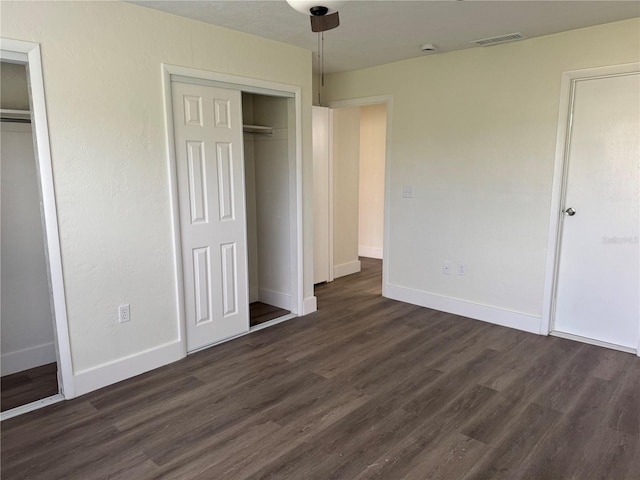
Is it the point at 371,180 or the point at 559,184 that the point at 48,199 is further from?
the point at 371,180

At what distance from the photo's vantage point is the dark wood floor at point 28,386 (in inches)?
108

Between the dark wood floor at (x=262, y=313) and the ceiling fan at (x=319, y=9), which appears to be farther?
the dark wood floor at (x=262, y=313)

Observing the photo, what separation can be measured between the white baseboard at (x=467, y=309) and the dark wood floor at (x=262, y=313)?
126 cm

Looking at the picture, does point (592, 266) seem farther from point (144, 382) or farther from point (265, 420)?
point (144, 382)

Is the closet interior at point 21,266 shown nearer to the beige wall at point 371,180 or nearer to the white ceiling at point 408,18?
the white ceiling at point 408,18

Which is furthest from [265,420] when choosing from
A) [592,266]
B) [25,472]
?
[592,266]

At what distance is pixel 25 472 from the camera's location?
2096mm

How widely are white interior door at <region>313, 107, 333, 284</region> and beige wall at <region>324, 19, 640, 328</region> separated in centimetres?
59

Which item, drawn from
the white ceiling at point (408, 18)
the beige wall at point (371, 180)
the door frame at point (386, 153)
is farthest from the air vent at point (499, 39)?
the beige wall at point (371, 180)

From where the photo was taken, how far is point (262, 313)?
14.2 feet

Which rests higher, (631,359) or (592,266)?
(592,266)

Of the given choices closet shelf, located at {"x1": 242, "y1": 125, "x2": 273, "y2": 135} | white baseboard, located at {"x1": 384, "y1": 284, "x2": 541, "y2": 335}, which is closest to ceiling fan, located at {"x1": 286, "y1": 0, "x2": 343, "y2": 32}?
closet shelf, located at {"x1": 242, "y1": 125, "x2": 273, "y2": 135}

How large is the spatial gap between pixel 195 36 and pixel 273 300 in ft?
8.50

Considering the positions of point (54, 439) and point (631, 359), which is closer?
point (54, 439)
